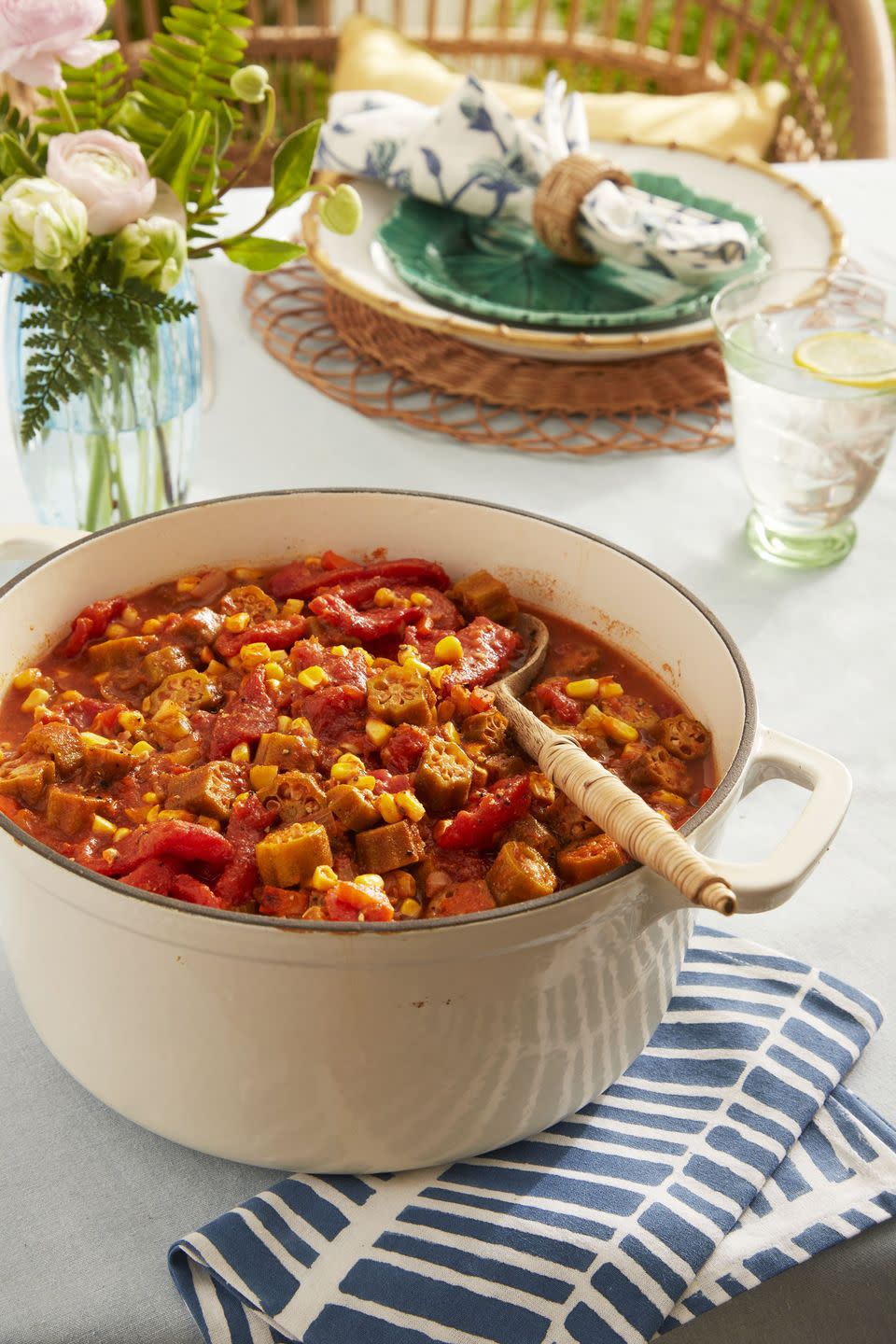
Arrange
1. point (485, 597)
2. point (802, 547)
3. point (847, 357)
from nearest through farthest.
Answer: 1. point (485, 597)
2. point (847, 357)
3. point (802, 547)

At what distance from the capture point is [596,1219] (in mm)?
1164

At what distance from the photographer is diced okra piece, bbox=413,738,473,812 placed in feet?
4.34

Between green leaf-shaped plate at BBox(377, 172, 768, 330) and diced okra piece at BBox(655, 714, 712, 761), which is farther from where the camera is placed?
green leaf-shaped plate at BBox(377, 172, 768, 330)

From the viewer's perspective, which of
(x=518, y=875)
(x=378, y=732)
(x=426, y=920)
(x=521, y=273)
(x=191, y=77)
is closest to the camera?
(x=426, y=920)

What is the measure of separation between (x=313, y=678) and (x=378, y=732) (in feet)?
0.37

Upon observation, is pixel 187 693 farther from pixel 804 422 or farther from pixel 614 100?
pixel 614 100

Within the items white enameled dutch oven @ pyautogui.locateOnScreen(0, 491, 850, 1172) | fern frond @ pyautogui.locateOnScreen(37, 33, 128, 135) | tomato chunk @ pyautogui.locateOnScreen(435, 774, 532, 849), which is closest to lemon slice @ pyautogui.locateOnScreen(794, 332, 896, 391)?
white enameled dutch oven @ pyautogui.locateOnScreen(0, 491, 850, 1172)

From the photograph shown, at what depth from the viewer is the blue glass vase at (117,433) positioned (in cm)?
189

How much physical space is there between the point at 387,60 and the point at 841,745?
282 centimetres

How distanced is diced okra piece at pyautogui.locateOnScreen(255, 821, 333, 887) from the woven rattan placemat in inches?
51.0

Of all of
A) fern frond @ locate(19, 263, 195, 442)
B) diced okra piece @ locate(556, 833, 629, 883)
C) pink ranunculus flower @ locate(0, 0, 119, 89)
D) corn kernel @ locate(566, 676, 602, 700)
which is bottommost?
corn kernel @ locate(566, 676, 602, 700)

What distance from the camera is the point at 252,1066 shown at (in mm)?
1073

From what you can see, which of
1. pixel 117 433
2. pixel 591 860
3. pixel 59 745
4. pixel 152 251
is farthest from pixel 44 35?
pixel 591 860

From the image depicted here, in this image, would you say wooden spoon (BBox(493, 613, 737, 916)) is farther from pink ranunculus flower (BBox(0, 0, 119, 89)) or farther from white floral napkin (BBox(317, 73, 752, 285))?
white floral napkin (BBox(317, 73, 752, 285))
